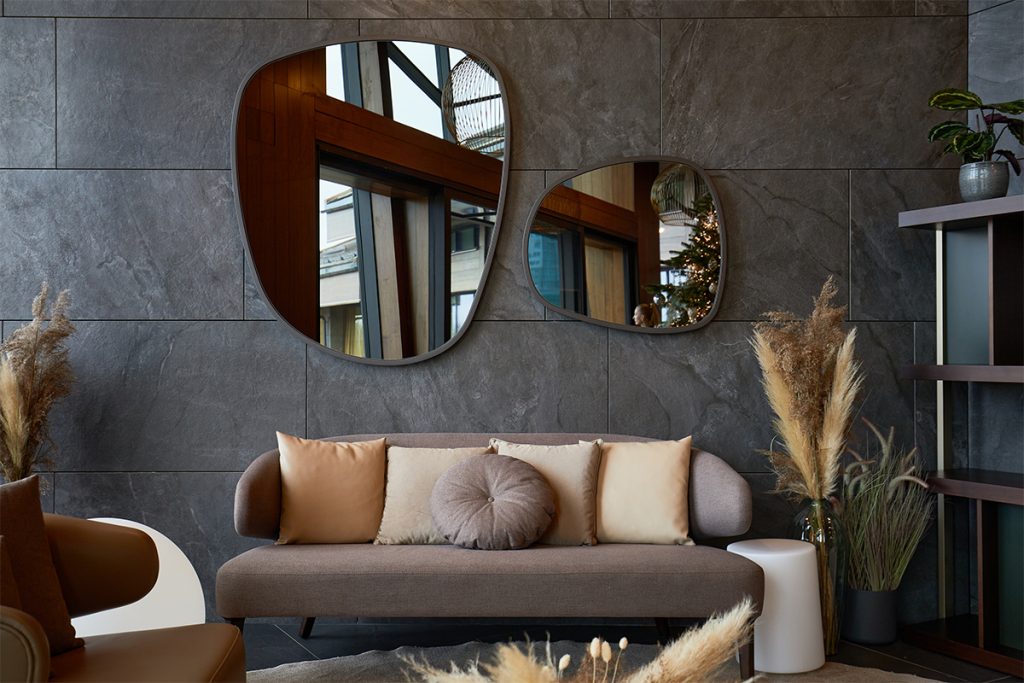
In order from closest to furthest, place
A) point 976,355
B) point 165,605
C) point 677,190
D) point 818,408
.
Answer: point 165,605
point 818,408
point 976,355
point 677,190

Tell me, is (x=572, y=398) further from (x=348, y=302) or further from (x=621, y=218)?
(x=348, y=302)

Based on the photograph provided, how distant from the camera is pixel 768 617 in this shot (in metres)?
3.18

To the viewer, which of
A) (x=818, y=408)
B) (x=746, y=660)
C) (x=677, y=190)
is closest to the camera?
(x=746, y=660)

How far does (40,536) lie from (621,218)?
2.70 meters

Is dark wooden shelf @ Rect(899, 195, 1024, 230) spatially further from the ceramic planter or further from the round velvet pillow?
the round velvet pillow

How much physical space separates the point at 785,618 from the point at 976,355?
1.59 m

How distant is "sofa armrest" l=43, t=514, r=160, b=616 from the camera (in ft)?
7.47

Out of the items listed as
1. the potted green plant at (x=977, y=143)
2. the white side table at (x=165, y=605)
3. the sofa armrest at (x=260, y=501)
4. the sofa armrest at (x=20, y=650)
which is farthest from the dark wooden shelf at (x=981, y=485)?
the sofa armrest at (x=20, y=650)

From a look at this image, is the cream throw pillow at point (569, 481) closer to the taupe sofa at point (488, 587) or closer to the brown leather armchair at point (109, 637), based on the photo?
the taupe sofa at point (488, 587)

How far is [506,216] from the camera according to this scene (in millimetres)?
3994

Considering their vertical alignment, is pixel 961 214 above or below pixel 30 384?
above

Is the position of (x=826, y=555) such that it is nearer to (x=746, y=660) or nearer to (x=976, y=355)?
(x=746, y=660)

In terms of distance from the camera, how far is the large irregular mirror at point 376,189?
393 cm

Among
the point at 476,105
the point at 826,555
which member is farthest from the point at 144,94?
the point at 826,555
